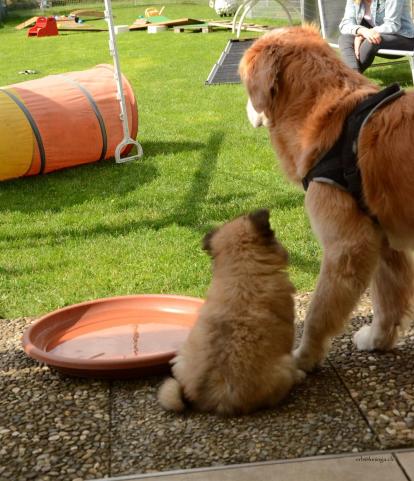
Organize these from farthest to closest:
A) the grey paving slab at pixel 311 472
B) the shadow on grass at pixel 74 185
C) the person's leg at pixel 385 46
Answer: the person's leg at pixel 385 46 < the shadow on grass at pixel 74 185 < the grey paving slab at pixel 311 472

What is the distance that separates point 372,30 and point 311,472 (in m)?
9.08

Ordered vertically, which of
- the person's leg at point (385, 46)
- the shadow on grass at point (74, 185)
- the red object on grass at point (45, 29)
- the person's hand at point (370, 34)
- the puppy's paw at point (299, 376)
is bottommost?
the red object on grass at point (45, 29)

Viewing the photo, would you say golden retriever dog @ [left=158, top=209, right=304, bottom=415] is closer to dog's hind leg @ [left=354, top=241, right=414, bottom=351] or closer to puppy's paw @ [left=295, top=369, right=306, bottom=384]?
puppy's paw @ [left=295, top=369, right=306, bottom=384]

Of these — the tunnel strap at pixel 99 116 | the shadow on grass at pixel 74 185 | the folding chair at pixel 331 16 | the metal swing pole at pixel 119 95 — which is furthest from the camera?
the folding chair at pixel 331 16

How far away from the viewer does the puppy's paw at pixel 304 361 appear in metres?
3.97

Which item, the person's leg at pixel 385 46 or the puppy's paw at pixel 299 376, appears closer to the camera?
the puppy's paw at pixel 299 376

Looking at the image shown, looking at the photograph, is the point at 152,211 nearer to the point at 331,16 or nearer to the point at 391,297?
the point at 391,297

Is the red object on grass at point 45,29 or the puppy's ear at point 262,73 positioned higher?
the puppy's ear at point 262,73

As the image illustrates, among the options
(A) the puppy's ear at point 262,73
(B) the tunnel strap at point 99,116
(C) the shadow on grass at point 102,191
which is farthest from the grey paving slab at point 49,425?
(B) the tunnel strap at point 99,116

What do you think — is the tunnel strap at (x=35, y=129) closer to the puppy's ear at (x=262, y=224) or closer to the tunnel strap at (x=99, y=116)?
the tunnel strap at (x=99, y=116)

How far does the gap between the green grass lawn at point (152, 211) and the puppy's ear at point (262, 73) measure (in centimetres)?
188

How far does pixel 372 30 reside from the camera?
10.9 meters

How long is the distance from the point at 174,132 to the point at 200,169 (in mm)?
2072

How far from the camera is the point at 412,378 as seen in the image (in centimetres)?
389
